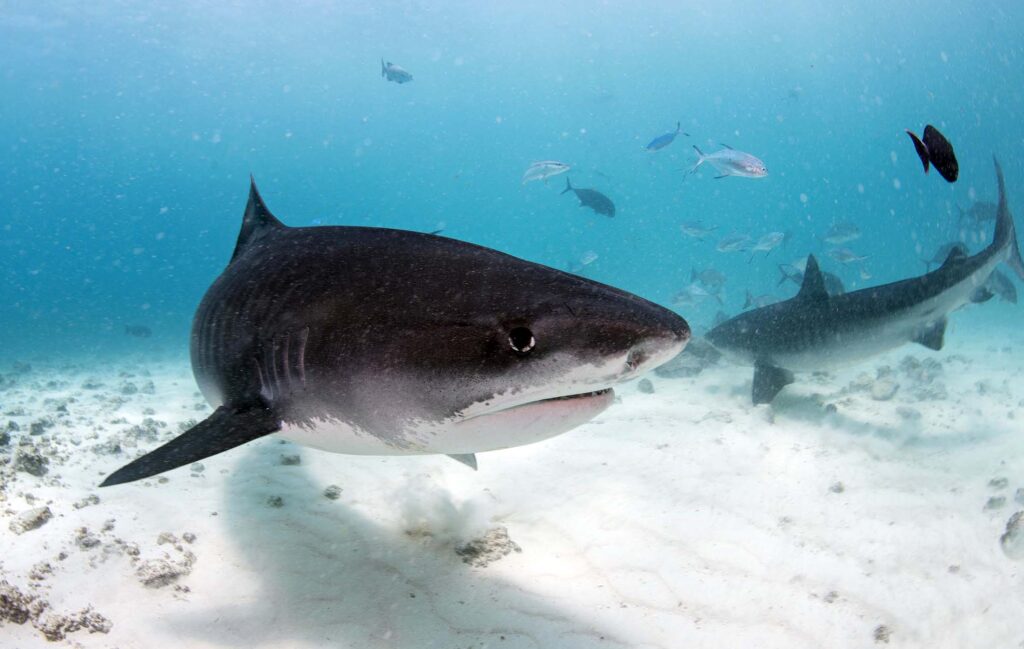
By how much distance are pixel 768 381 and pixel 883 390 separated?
7.04 ft

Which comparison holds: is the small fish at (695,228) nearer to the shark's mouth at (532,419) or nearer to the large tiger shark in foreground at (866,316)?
the large tiger shark in foreground at (866,316)

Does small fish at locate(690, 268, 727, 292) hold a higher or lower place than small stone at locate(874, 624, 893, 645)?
higher

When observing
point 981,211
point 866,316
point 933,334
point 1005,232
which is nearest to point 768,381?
point 866,316

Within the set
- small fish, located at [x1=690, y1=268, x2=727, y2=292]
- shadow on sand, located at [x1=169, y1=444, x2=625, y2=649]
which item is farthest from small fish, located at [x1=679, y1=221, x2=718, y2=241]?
shadow on sand, located at [x1=169, y1=444, x2=625, y2=649]

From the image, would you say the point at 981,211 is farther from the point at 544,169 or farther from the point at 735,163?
the point at 544,169

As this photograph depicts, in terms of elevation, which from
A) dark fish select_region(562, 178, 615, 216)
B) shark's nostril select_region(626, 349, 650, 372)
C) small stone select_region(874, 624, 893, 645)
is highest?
dark fish select_region(562, 178, 615, 216)

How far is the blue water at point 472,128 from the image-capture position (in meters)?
48.3

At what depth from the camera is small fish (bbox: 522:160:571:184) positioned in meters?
12.5

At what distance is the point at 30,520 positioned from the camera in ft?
9.74

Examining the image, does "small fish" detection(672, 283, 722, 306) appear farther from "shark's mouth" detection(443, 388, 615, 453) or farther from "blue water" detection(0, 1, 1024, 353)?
"shark's mouth" detection(443, 388, 615, 453)

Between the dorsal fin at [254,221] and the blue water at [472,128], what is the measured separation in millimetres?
15037

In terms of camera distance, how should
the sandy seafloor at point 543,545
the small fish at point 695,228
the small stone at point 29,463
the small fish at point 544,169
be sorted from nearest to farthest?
the sandy seafloor at point 543,545
the small stone at point 29,463
the small fish at point 544,169
the small fish at point 695,228

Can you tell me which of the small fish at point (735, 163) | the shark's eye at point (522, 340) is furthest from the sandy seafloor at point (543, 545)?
the small fish at point (735, 163)

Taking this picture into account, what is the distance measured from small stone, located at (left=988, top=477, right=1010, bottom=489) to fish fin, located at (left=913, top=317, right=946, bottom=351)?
297 cm
